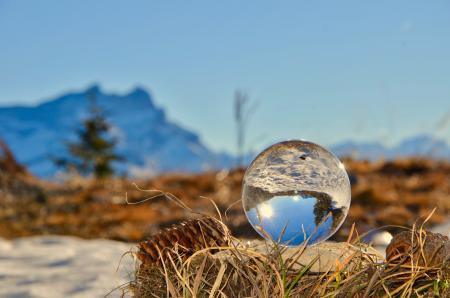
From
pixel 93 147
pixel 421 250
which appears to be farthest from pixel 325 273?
pixel 93 147

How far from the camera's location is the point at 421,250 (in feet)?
6.63

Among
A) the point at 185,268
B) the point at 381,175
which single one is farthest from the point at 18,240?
the point at 381,175

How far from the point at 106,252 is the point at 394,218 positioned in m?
4.38

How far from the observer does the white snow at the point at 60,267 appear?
4.38m

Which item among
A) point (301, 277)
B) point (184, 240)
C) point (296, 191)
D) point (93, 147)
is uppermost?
point (296, 191)

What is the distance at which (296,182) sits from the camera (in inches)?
94.1

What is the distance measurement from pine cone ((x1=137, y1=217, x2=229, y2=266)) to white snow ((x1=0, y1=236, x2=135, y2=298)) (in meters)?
1.09

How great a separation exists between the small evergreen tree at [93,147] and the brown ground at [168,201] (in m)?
10.2

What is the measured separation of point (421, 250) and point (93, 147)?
24.0 m

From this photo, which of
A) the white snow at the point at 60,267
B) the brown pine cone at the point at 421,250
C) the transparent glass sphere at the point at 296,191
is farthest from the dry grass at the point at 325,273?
the white snow at the point at 60,267

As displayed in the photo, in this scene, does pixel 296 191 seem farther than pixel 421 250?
Yes

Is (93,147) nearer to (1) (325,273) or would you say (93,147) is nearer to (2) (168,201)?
(2) (168,201)

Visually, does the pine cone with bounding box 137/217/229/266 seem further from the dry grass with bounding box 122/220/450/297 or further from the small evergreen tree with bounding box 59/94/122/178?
the small evergreen tree with bounding box 59/94/122/178

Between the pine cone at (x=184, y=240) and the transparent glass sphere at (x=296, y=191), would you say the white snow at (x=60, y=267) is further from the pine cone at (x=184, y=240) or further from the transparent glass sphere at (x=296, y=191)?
the transparent glass sphere at (x=296, y=191)
